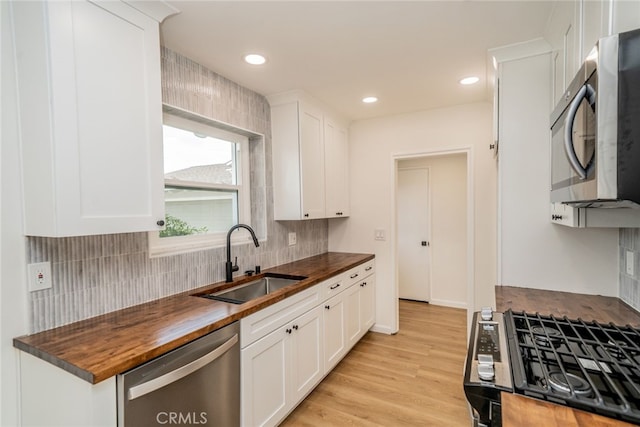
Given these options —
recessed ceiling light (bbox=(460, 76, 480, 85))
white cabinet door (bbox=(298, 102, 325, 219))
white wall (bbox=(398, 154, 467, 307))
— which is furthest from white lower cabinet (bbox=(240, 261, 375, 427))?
white wall (bbox=(398, 154, 467, 307))

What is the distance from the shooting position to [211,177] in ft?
7.90

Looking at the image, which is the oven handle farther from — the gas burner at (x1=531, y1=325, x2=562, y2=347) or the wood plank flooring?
the wood plank flooring

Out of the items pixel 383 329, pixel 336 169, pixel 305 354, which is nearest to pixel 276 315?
pixel 305 354

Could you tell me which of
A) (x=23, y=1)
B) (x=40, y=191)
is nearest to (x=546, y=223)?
(x=40, y=191)

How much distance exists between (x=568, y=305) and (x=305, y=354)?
1590mm

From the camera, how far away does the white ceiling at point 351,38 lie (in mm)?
1607

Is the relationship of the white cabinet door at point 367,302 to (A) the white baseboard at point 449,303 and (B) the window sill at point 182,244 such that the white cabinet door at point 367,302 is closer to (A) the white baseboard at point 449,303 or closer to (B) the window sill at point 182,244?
(B) the window sill at point 182,244

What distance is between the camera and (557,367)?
0.98 metres

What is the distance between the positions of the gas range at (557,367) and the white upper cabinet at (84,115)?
1.49 metres

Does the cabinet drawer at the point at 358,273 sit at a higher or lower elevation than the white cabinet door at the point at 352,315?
higher

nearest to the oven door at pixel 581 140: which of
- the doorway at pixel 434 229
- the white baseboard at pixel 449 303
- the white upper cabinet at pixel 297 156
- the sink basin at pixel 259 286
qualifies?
the sink basin at pixel 259 286

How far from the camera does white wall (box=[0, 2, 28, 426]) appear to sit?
1255 mm

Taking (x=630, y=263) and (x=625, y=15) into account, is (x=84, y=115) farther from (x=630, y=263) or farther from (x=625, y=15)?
(x=630, y=263)

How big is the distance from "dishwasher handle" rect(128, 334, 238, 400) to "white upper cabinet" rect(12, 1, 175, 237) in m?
0.64
